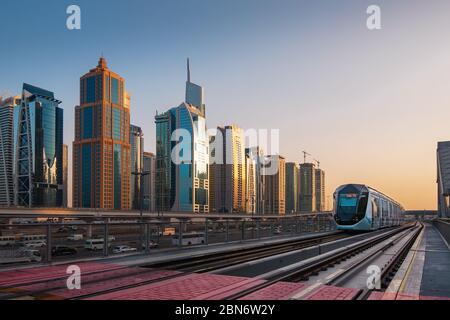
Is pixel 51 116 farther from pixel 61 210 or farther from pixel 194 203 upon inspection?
pixel 61 210

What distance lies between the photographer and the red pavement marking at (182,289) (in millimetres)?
8023

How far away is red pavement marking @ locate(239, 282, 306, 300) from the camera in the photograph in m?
8.20

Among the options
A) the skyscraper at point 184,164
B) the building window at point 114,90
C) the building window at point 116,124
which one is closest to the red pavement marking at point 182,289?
the skyscraper at point 184,164

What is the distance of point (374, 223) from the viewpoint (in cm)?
3884

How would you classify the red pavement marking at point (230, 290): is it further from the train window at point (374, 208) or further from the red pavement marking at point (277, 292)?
the train window at point (374, 208)

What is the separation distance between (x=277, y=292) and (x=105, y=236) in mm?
6801

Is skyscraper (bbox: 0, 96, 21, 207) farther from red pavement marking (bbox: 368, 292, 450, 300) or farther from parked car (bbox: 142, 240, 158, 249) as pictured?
red pavement marking (bbox: 368, 292, 450, 300)

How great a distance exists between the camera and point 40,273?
1028 centimetres

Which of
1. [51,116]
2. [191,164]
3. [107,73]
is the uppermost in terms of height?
[107,73]

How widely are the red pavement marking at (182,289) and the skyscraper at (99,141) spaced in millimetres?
167499

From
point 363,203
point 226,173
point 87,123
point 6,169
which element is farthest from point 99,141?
point 363,203

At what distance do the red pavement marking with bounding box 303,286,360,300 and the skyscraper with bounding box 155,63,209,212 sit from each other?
147 metres

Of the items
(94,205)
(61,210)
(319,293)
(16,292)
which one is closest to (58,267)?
(16,292)
